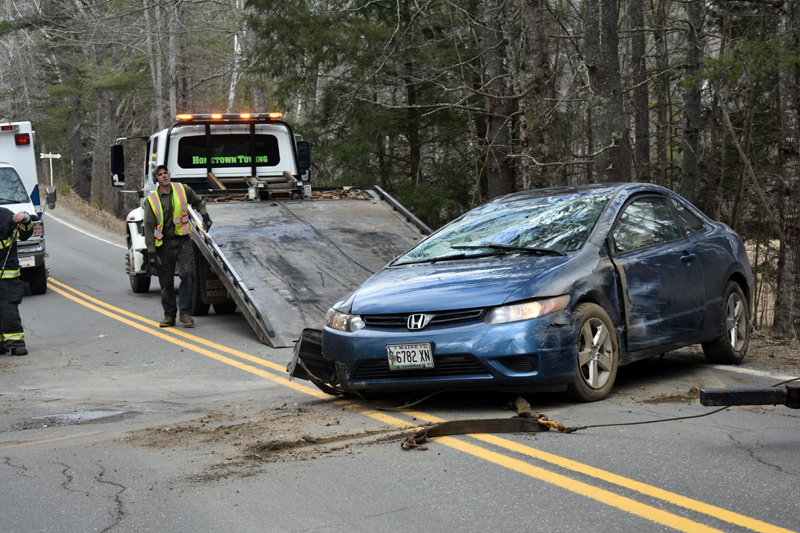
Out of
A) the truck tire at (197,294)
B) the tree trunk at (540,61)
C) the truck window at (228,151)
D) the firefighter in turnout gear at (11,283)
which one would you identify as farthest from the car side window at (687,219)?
the truck window at (228,151)

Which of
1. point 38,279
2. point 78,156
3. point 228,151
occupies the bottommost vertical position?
point 38,279

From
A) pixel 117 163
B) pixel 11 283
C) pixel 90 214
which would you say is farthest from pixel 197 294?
pixel 90 214

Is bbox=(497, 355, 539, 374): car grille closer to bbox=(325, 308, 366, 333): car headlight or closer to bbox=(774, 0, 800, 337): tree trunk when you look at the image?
bbox=(325, 308, 366, 333): car headlight

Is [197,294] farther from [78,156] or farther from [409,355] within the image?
[78,156]

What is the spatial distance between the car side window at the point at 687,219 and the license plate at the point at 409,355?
300 centimetres

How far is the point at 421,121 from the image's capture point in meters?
21.6

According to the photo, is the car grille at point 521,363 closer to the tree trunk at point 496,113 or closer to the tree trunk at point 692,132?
the tree trunk at point 496,113

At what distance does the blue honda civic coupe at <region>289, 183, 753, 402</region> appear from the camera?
219 inches

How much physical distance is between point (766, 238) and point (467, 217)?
1098 cm

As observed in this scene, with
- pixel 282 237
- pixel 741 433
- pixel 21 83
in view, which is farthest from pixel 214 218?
pixel 21 83

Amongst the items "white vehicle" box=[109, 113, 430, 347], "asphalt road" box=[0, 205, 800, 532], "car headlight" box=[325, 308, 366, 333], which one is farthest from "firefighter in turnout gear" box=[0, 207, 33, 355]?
"car headlight" box=[325, 308, 366, 333]

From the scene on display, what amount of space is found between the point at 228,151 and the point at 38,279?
15.9 ft

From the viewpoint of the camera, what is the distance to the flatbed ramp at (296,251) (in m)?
10.1

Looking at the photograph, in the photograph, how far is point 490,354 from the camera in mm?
5469
